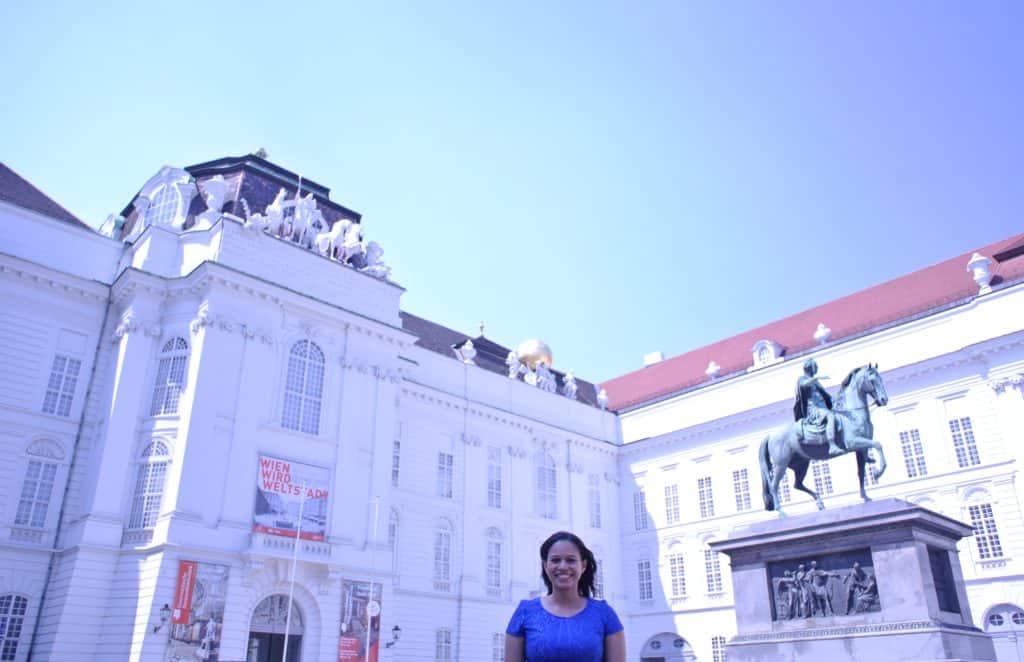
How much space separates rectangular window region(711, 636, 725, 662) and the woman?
34258 millimetres

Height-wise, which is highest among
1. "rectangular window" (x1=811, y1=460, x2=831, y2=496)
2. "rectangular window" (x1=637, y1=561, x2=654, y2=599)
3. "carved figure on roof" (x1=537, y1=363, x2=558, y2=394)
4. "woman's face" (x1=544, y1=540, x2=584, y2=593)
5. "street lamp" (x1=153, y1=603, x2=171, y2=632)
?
"carved figure on roof" (x1=537, y1=363, x2=558, y2=394)

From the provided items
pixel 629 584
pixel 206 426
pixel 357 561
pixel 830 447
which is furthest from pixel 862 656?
pixel 629 584

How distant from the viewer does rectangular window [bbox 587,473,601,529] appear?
40.1m

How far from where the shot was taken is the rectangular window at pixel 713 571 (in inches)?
1426

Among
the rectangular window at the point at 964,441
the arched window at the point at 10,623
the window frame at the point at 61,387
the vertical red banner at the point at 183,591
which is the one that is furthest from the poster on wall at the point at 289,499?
the rectangular window at the point at 964,441

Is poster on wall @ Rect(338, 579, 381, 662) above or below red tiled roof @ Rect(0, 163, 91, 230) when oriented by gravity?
below

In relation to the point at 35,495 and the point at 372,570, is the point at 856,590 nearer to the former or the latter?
the point at 372,570

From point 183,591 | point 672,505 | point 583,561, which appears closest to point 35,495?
point 183,591

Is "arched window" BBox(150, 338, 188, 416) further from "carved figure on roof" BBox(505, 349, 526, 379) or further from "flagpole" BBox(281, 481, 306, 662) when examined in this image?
"carved figure on roof" BBox(505, 349, 526, 379)

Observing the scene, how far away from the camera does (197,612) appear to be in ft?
75.4

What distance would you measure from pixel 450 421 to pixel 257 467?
10970 mm

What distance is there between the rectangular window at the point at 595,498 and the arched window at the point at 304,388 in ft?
56.1

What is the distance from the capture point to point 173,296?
2736cm

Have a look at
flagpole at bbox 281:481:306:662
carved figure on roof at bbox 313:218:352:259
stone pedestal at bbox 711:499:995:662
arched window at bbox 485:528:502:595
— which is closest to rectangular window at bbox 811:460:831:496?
arched window at bbox 485:528:502:595
